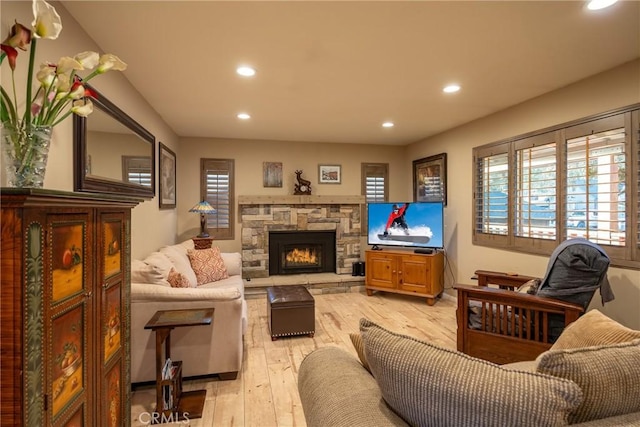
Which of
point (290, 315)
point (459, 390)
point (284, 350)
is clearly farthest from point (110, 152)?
point (459, 390)

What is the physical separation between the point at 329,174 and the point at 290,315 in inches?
117

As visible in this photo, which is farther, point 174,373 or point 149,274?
point 149,274

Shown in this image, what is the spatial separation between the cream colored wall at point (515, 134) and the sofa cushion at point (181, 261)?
132 inches

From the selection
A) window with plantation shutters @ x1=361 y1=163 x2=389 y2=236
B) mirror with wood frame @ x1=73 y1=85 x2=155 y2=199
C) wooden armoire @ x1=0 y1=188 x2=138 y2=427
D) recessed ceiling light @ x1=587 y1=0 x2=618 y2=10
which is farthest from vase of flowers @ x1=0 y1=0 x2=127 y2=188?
window with plantation shutters @ x1=361 y1=163 x2=389 y2=236

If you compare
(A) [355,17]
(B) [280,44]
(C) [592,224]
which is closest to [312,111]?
(B) [280,44]

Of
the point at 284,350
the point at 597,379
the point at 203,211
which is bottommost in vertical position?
the point at 284,350

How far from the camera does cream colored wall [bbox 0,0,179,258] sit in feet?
4.74

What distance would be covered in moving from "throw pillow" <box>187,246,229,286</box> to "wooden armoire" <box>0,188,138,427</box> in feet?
6.52

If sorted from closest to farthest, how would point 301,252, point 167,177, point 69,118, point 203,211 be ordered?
point 69,118
point 167,177
point 203,211
point 301,252

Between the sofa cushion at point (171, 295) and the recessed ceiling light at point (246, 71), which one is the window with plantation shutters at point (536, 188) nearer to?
the recessed ceiling light at point (246, 71)

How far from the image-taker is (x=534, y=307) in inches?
→ 88.1

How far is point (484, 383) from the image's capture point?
2.48 ft

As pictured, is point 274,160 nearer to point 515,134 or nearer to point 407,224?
point 407,224

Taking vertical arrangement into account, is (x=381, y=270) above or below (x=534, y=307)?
below
